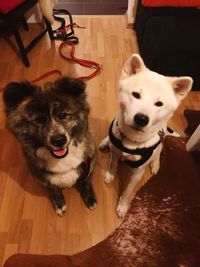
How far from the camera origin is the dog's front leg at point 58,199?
1.49 metres

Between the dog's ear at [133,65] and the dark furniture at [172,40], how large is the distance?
1.10m

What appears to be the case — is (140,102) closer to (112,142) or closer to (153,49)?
(112,142)

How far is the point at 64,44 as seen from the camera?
2803 mm

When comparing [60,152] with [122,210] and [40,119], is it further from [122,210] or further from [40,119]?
[122,210]

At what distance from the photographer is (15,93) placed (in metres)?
1.04

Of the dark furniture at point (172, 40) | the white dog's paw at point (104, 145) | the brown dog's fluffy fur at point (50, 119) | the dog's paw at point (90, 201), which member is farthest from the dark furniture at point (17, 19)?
the dog's paw at point (90, 201)

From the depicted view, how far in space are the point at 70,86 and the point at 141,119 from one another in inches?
13.9

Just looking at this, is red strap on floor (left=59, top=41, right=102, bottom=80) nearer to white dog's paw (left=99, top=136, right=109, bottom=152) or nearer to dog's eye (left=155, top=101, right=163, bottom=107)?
white dog's paw (left=99, top=136, right=109, bottom=152)

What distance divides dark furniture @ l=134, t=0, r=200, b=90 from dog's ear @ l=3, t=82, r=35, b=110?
4.79 feet

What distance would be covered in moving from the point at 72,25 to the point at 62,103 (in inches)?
87.7

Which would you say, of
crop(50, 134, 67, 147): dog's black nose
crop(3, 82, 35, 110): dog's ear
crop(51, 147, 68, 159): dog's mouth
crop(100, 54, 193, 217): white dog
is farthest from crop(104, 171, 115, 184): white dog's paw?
crop(3, 82, 35, 110): dog's ear

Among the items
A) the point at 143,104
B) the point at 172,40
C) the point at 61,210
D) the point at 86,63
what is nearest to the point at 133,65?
the point at 143,104

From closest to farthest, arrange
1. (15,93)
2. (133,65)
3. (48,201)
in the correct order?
(15,93) < (133,65) < (48,201)

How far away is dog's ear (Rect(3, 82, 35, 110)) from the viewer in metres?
1.01
